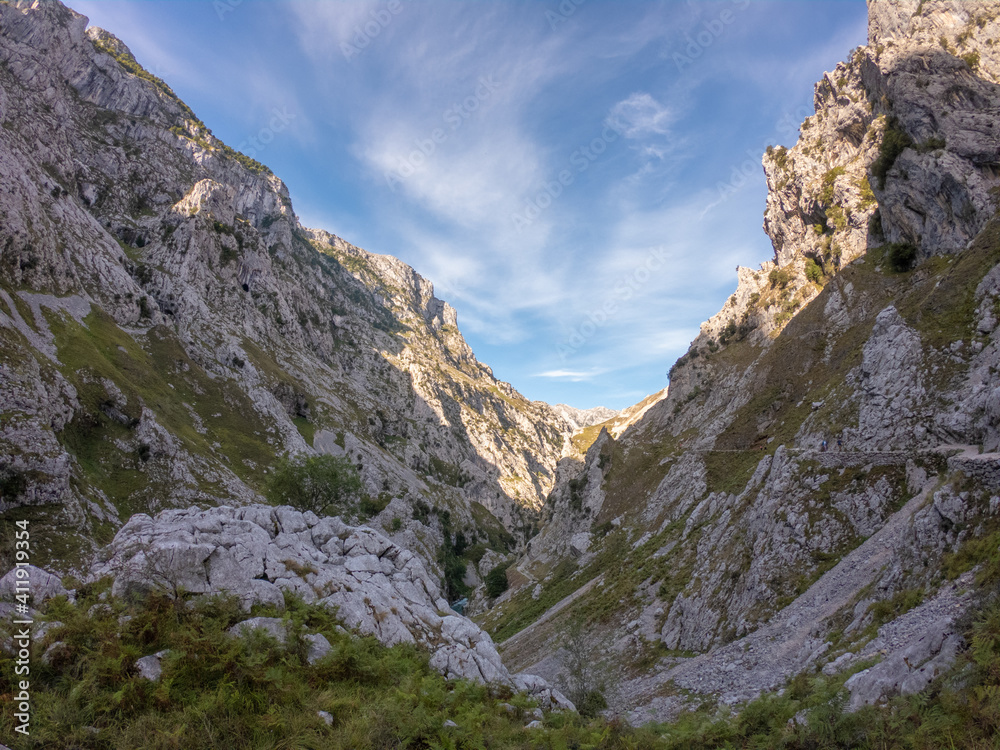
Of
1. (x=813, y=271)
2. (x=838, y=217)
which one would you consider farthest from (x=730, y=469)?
(x=838, y=217)

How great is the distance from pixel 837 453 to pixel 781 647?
1343 centimetres

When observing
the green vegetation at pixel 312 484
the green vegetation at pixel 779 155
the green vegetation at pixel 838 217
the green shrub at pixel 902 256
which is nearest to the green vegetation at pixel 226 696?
the green vegetation at pixel 312 484

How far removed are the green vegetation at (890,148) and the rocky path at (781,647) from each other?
52701 millimetres

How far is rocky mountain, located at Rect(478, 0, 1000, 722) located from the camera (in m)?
17.3

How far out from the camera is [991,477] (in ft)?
54.0

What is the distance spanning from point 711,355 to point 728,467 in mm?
48986

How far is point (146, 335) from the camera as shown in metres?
81.2

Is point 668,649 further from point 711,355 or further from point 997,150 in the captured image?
point 711,355

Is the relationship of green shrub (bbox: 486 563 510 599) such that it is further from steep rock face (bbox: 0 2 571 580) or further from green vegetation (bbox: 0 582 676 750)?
green vegetation (bbox: 0 582 676 750)

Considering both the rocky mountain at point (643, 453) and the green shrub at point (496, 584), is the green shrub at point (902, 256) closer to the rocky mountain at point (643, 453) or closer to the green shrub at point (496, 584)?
the rocky mountain at point (643, 453)

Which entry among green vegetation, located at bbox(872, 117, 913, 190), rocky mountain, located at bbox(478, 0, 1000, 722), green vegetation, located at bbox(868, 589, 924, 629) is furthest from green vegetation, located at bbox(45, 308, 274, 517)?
green vegetation, located at bbox(872, 117, 913, 190)

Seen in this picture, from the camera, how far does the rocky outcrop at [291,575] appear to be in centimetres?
1488

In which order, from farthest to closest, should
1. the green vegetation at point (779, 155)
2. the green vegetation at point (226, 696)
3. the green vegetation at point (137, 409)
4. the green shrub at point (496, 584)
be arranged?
the green vegetation at point (779, 155) → the green shrub at point (496, 584) → the green vegetation at point (137, 409) → the green vegetation at point (226, 696)

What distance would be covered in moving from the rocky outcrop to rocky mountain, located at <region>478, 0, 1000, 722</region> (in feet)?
26.1
